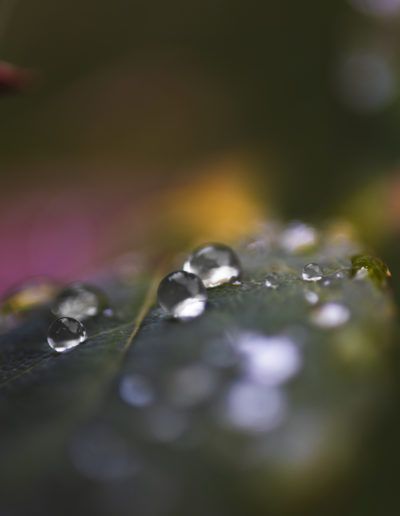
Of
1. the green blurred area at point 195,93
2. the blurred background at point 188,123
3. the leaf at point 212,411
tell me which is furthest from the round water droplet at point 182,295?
the green blurred area at point 195,93

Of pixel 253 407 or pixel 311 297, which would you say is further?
pixel 311 297

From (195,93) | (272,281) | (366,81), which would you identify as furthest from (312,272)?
(195,93)

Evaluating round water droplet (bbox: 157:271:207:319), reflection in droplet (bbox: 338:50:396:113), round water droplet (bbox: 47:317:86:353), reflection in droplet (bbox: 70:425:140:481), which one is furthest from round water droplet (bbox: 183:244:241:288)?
reflection in droplet (bbox: 338:50:396:113)

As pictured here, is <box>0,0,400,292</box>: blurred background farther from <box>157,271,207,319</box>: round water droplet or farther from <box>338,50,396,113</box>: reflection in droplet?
<box>157,271,207,319</box>: round water droplet

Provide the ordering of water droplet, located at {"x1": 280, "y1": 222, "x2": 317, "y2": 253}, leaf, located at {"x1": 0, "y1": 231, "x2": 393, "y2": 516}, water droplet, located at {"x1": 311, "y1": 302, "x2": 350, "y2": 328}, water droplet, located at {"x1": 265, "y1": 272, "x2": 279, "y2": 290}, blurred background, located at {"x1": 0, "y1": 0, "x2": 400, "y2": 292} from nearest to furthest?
leaf, located at {"x1": 0, "y1": 231, "x2": 393, "y2": 516}, water droplet, located at {"x1": 311, "y1": 302, "x2": 350, "y2": 328}, water droplet, located at {"x1": 265, "y1": 272, "x2": 279, "y2": 290}, water droplet, located at {"x1": 280, "y1": 222, "x2": 317, "y2": 253}, blurred background, located at {"x1": 0, "y1": 0, "x2": 400, "y2": 292}

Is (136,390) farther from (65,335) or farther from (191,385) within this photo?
(65,335)

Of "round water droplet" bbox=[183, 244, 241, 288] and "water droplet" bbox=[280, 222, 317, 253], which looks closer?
"round water droplet" bbox=[183, 244, 241, 288]
